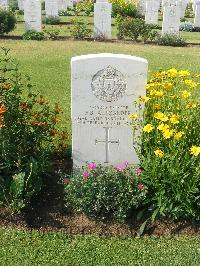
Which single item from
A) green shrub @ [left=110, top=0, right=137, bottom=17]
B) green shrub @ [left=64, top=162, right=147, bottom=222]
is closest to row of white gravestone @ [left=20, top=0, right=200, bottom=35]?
green shrub @ [left=110, top=0, right=137, bottom=17]

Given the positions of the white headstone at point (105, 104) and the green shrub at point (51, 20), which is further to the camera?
the green shrub at point (51, 20)

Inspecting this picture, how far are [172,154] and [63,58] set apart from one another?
777 cm

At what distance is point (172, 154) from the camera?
14.1 ft

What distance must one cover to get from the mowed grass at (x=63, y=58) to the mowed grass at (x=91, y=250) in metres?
3.44

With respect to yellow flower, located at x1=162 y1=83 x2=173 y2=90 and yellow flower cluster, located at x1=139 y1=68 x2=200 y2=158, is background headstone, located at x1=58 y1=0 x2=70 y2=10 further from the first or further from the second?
yellow flower, located at x1=162 y1=83 x2=173 y2=90

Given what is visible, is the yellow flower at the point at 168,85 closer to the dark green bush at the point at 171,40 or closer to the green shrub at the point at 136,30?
the dark green bush at the point at 171,40

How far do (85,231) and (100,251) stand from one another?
0.34 metres

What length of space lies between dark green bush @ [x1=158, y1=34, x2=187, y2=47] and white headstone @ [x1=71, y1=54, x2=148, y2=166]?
33.1ft

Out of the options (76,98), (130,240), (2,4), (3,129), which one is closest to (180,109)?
(76,98)

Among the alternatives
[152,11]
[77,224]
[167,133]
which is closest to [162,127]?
[167,133]

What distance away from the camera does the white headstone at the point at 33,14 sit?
1500 cm

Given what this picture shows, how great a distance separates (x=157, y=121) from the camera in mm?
4523

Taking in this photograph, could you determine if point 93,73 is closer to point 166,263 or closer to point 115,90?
point 115,90

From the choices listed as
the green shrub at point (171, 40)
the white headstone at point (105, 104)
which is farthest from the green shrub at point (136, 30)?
the white headstone at point (105, 104)
